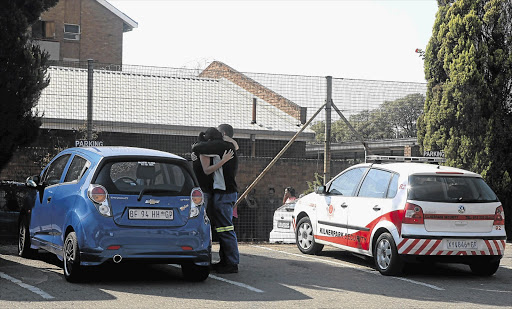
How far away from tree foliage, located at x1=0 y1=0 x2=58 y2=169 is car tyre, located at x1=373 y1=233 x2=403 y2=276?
6.04 metres

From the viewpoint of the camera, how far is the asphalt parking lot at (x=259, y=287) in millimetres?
8312

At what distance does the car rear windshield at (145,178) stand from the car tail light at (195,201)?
7cm

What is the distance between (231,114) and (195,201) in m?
11.3

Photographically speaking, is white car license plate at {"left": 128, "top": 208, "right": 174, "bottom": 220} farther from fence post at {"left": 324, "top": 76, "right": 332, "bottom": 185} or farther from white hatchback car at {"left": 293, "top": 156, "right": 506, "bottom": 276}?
fence post at {"left": 324, "top": 76, "right": 332, "bottom": 185}

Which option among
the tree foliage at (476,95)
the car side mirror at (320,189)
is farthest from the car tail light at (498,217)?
the tree foliage at (476,95)

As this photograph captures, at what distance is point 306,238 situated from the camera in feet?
43.8

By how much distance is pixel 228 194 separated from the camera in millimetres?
10461

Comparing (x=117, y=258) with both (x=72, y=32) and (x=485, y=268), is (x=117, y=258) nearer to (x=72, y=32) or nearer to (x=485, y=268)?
(x=485, y=268)

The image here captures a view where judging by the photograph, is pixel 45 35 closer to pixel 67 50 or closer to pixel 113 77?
pixel 67 50

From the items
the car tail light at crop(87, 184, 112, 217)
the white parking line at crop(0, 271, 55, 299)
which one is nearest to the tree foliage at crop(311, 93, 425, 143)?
the car tail light at crop(87, 184, 112, 217)

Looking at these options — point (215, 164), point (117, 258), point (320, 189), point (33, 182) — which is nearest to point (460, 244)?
point (320, 189)

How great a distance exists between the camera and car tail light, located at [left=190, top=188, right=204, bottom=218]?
370 inches

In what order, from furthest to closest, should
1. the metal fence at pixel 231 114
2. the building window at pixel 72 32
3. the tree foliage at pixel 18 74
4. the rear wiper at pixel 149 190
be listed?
the building window at pixel 72 32 → the metal fence at pixel 231 114 → the tree foliage at pixel 18 74 → the rear wiper at pixel 149 190

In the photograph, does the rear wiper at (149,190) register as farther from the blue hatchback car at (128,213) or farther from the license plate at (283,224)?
the license plate at (283,224)
